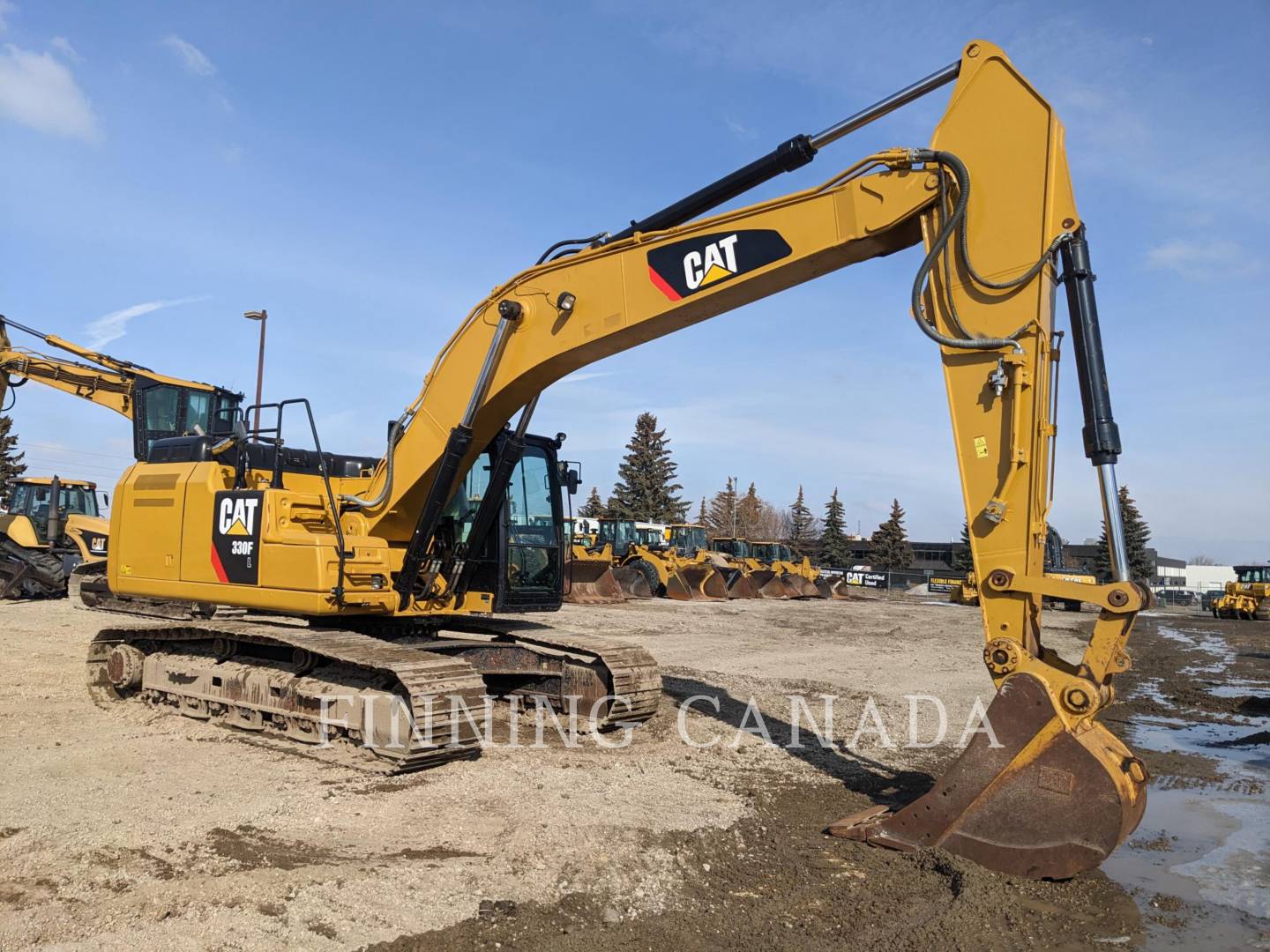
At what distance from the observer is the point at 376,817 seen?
577cm

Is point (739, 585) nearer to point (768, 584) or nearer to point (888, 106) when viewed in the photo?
point (768, 584)

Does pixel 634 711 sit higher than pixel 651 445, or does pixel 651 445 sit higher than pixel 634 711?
pixel 651 445

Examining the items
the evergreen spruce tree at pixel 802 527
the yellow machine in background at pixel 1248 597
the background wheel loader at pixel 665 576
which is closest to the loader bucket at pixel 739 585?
the background wheel loader at pixel 665 576

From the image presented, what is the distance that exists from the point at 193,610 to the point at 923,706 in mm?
8006

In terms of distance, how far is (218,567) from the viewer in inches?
325

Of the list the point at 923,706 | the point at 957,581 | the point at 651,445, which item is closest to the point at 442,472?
the point at 923,706

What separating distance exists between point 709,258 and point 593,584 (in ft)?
66.0

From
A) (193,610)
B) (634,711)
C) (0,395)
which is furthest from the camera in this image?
(0,395)

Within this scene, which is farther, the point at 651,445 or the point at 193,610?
the point at 651,445

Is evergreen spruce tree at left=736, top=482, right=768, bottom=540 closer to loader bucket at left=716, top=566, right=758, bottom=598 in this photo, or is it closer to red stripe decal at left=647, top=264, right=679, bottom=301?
loader bucket at left=716, top=566, right=758, bottom=598

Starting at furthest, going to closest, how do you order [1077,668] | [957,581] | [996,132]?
[957,581]
[996,132]
[1077,668]

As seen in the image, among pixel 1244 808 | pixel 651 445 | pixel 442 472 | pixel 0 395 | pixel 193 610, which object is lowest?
pixel 1244 808

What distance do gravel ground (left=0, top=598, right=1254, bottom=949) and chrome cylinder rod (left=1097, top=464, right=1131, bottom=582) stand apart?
155 centimetres

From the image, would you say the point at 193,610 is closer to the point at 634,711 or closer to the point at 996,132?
the point at 634,711
